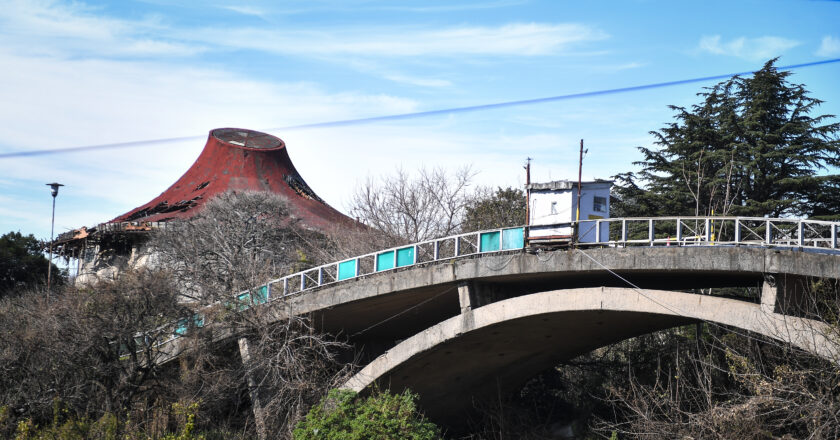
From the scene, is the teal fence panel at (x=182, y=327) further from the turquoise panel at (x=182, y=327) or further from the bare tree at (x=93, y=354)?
the bare tree at (x=93, y=354)

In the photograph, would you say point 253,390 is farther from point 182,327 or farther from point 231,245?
point 231,245

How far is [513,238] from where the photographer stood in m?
20.2

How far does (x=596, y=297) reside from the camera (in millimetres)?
18156

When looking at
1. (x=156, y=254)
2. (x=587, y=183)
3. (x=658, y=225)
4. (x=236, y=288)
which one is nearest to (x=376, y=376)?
(x=236, y=288)

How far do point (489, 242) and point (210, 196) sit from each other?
26069 millimetres

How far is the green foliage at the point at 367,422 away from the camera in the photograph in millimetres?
20141

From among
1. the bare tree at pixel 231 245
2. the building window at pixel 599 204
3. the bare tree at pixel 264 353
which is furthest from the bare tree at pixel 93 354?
the building window at pixel 599 204

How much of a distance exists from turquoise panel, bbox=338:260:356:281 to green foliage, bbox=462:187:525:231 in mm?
15562

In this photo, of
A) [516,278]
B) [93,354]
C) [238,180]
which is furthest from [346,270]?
[238,180]

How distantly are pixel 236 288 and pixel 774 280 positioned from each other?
1603 centimetres

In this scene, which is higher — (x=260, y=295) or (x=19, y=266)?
(x=260, y=295)

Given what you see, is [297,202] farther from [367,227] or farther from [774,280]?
[774,280]

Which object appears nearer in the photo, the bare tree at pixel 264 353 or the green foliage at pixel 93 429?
the green foliage at pixel 93 429

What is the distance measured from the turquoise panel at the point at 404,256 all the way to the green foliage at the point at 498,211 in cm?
1611
